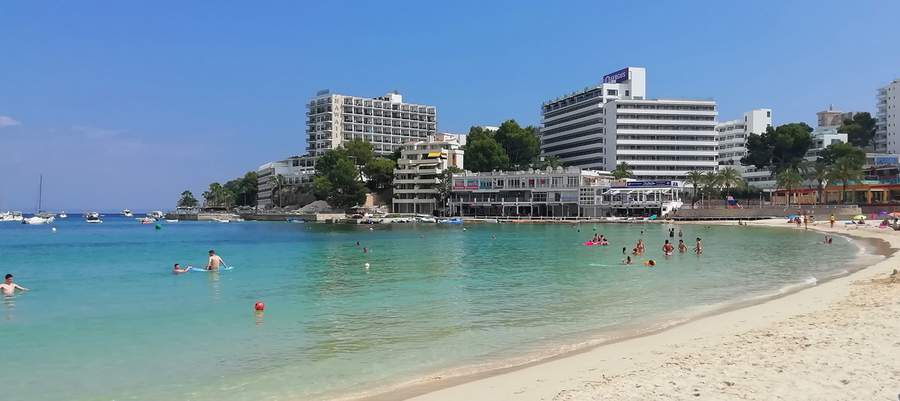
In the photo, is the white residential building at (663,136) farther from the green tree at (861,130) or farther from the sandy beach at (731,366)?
the sandy beach at (731,366)

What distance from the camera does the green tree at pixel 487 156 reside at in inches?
5753

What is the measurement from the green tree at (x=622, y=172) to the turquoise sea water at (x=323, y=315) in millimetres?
90706

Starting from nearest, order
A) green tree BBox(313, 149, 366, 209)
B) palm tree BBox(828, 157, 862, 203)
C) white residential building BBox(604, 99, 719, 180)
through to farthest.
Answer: palm tree BBox(828, 157, 862, 203) < green tree BBox(313, 149, 366, 209) < white residential building BBox(604, 99, 719, 180)

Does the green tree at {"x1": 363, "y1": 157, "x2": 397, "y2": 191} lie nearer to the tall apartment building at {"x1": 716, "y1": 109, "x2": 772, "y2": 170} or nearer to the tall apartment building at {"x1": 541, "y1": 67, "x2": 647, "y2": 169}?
the tall apartment building at {"x1": 541, "y1": 67, "x2": 647, "y2": 169}

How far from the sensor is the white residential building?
14700 cm

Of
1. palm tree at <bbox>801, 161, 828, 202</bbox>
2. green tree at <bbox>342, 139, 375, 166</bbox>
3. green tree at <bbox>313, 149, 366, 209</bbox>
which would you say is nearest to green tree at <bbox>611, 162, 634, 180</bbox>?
palm tree at <bbox>801, 161, 828, 202</bbox>

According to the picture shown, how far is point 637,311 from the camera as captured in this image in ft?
69.4

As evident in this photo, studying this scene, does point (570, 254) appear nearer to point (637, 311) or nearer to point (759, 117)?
point (637, 311)

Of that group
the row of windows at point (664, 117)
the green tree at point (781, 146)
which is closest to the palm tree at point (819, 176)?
the green tree at point (781, 146)

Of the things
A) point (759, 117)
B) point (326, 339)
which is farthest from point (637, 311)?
point (759, 117)

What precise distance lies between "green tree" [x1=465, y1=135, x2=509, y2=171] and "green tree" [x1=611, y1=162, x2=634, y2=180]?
25328mm

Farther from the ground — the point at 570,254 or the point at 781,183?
the point at 781,183

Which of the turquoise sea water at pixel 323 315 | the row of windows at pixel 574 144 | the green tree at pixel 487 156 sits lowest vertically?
the turquoise sea water at pixel 323 315

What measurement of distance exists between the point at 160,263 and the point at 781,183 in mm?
107590
